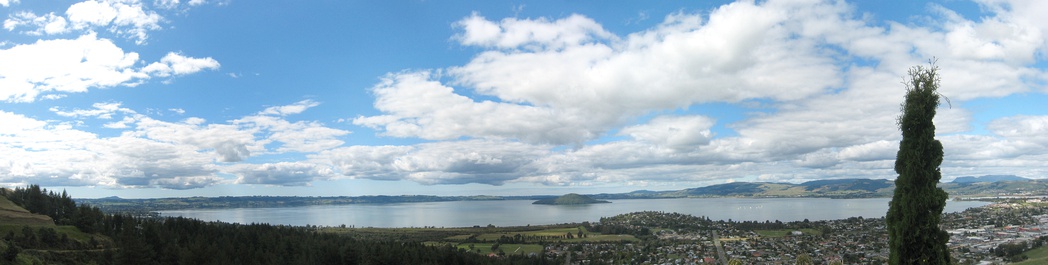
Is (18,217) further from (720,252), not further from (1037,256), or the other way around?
(1037,256)

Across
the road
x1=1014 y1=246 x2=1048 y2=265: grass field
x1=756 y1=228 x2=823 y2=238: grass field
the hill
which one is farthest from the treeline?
x1=756 y1=228 x2=823 y2=238: grass field

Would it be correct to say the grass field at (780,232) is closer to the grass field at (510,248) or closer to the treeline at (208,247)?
the grass field at (510,248)

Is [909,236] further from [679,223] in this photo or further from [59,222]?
[679,223]

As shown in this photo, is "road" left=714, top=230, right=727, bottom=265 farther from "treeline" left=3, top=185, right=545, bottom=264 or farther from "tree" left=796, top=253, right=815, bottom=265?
"tree" left=796, top=253, right=815, bottom=265

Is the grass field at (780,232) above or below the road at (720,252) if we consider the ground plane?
above

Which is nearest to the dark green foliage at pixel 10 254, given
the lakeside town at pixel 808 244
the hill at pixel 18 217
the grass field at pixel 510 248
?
the hill at pixel 18 217
